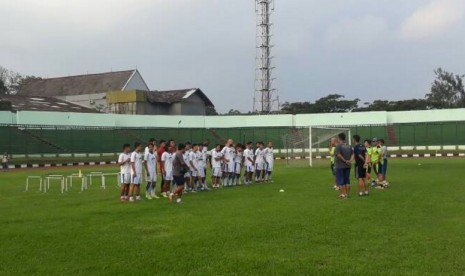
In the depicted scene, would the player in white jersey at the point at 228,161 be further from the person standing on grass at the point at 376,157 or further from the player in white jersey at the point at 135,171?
the person standing on grass at the point at 376,157

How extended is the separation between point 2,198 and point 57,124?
35.2 m

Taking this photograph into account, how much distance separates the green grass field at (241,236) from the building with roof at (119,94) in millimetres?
49418

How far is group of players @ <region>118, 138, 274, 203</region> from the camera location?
16.1m

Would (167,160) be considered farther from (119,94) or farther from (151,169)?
(119,94)

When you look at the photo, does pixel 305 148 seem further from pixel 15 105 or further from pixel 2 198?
pixel 15 105

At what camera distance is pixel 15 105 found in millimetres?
59188

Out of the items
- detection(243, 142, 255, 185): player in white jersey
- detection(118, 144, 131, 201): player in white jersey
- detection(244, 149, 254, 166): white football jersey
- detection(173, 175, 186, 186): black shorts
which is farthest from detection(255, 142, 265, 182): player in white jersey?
detection(118, 144, 131, 201): player in white jersey

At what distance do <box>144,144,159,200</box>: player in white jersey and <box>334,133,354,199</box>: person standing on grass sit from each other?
19.1 ft

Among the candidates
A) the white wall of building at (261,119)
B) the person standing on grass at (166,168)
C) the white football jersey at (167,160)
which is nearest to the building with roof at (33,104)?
the white wall of building at (261,119)

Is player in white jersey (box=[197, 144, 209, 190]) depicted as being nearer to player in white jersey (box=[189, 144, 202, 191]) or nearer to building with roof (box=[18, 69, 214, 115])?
player in white jersey (box=[189, 144, 202, 191])

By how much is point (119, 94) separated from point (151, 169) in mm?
50161

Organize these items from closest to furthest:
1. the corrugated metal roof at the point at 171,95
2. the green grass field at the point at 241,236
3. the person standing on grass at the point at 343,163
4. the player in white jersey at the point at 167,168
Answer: the green grass field at the point at 241,236, the person standing on grass at the point at 343,163, the player in white jersey at the point at 167,168, the corrugated metal roof at the point at 171,95

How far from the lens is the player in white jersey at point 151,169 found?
1681 cm

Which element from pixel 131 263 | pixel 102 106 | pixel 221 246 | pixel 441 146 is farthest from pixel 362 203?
pixel 102 106
